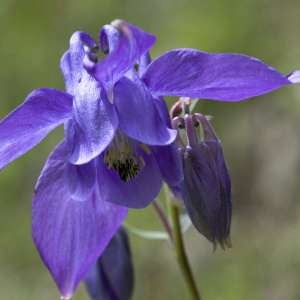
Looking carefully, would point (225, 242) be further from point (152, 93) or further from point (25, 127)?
point (25, 127)

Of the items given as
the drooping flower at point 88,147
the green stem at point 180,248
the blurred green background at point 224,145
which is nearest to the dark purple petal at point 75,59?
the drooping flower at point 88,147

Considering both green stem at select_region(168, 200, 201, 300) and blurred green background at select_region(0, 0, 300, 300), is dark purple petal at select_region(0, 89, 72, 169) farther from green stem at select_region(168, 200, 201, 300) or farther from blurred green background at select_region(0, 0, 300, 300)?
Answer: blurred green background at select_region(0, 0, 300, 300)

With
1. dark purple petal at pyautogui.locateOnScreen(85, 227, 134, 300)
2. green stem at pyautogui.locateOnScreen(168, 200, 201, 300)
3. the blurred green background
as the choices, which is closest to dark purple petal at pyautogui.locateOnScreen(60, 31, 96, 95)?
green stem at pyautogui.locateOnScreen(168, 200, 201, 300)

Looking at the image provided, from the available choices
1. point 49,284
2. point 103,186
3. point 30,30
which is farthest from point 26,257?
point 103,186

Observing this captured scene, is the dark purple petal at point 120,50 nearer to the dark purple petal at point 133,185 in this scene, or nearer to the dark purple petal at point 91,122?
the dark purple petal at point 91,122

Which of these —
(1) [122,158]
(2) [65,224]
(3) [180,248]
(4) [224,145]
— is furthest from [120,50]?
(4) [224,145]

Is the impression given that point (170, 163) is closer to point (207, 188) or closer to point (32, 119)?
point (207, 188)

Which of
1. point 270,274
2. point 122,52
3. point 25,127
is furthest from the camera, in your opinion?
point 270,274
